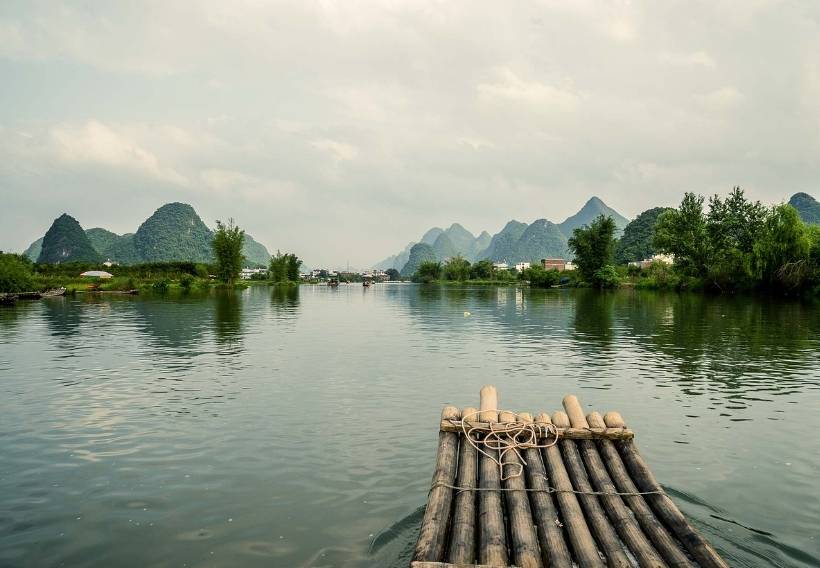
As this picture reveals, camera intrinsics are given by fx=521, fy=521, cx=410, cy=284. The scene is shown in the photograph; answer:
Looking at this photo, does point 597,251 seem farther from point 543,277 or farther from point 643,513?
point 643,513

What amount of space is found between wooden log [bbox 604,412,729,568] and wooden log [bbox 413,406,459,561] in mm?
2679

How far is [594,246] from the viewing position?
134750mm

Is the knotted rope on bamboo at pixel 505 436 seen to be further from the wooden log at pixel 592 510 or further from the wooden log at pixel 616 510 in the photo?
the wooden log at pixel 616 510

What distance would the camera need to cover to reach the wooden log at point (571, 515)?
5646 millimetres

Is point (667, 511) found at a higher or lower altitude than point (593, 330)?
higher

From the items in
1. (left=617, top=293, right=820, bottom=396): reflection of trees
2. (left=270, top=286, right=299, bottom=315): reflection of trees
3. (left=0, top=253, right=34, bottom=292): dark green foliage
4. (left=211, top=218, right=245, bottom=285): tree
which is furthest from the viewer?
(left=211, top=218, right=245, bottom=285): tree

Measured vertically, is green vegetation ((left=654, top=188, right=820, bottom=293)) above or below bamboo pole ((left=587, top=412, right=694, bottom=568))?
above

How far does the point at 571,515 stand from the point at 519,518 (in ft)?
2.23

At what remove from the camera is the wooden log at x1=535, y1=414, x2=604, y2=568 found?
565cm

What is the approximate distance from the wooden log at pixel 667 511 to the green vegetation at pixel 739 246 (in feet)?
291

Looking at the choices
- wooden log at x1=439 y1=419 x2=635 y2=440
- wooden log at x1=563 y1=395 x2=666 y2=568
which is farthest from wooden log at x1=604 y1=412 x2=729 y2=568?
wooden log at x1=563 y1=395 x2=666 y2=568

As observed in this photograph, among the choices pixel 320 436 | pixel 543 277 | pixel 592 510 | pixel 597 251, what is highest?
pixel 597 251

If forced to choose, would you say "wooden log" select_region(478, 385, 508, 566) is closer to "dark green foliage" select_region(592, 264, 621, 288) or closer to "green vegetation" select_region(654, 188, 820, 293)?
"green vegetation" select_region(654, 188, 820, 293)

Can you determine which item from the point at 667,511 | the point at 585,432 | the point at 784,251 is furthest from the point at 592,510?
the point at 784,251
